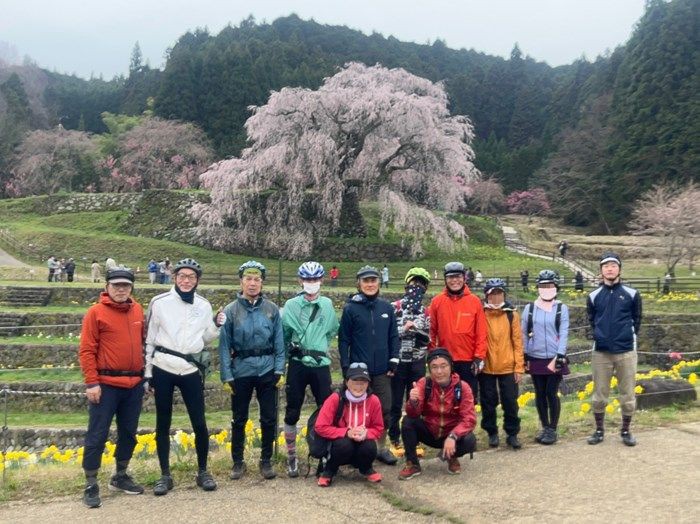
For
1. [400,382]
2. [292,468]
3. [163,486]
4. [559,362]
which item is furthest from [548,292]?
[163,486]

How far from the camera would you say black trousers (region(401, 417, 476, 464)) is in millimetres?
4770

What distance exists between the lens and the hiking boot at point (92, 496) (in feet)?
14.2

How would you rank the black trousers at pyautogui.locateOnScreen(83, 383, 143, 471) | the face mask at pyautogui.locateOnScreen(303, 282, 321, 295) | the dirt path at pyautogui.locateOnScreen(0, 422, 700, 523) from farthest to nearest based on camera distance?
the face mask at pyautogui.locateOnScreen(303, 282, 321, 295)
the black trousers at pyautogui.locateOnScreen(83, 383, 143, 471)
the dirt path at pyautogui.locateOnScreen(0, 422, 700, 523)

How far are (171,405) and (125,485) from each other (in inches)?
25.4

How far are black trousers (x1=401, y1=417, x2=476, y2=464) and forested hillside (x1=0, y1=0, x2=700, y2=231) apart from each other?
37.8 m

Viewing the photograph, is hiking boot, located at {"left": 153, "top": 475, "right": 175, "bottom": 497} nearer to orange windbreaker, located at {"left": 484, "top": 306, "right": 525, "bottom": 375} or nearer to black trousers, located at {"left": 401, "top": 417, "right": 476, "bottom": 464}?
black trousers, located at {"left": 401, "top": 417, "right": 476, "bottom": 464}

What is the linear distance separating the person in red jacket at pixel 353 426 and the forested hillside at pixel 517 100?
38.1 meters

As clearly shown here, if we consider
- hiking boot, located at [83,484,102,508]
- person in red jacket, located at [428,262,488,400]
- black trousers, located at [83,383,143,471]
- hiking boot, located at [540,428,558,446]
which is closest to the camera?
hiking boot, located at [83,484,102,508]

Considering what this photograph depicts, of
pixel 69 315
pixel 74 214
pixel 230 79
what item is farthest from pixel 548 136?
pixel 69 315

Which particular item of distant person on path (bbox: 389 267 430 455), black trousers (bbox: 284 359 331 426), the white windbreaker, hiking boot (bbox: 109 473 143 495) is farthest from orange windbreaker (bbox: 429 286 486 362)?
hiking boot (bbox: 109 473 143 495)

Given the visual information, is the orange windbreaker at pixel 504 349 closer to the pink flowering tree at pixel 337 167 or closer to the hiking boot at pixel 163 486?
the hiking boot at pixel 163 486

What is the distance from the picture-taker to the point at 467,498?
14.1 feet

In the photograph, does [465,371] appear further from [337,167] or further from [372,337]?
[337,167]

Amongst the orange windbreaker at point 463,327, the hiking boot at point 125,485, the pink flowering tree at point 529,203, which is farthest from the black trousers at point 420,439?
the pink flowering tree at point 529,203
